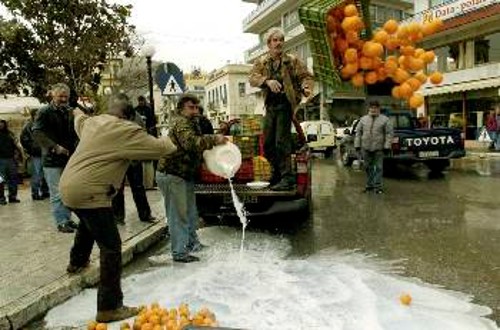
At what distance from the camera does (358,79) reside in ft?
7.47

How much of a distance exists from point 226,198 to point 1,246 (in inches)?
116

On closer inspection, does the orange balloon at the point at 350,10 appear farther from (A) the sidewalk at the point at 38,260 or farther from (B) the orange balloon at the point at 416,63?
(A) the sidewalk at the point at 38,260

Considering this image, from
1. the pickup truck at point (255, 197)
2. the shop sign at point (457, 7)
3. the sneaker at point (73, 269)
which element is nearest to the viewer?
the sneaker at point (73, 269)

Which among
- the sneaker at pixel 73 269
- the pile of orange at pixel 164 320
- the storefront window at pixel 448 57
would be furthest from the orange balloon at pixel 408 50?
the storefront window at pixel 448 57

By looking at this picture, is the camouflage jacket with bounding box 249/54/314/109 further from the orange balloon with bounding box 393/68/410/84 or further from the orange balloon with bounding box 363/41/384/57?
the orange balloon with bounding box 363/41/384/57

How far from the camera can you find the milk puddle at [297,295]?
409 cm

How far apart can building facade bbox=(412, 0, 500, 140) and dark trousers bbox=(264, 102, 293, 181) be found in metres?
18.8

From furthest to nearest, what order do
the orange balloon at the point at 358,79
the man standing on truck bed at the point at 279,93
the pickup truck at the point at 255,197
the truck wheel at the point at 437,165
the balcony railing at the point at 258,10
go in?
the balcony railing at the point at 258,10, the truck wheel at the point at 437,165, the pickup truck at the point at 255,197, the man standing on truck bed at the point at 279,93, the orange balloon at the point at 358,79

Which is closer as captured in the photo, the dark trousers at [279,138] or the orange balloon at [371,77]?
the orange balloon at [371,77]

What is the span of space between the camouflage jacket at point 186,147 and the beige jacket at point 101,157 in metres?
1.32

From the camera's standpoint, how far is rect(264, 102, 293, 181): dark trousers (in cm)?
677

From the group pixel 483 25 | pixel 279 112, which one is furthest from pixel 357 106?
pixel 279 112

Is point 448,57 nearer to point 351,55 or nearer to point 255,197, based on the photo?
point 255,197

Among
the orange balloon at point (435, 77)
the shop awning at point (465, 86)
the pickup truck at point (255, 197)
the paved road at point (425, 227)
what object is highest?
the shop awning at point (465, 86)
